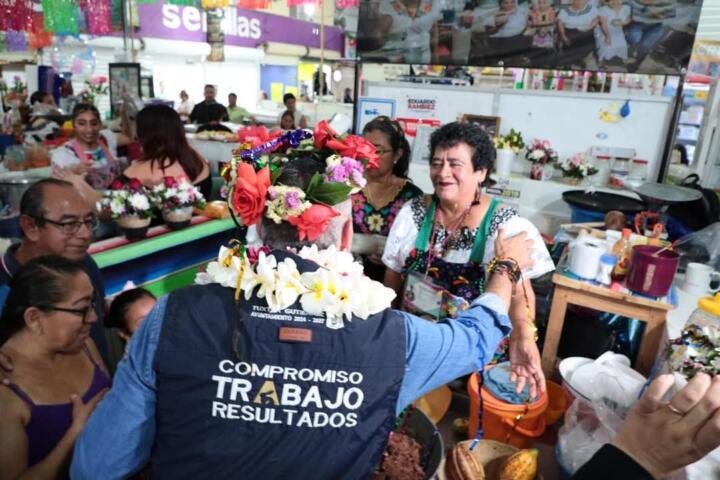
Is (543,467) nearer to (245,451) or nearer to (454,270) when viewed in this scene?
(454,270)

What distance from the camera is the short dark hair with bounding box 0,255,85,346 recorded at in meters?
1.63

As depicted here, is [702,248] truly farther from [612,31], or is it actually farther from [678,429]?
[678,429]

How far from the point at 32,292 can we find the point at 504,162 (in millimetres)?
3873

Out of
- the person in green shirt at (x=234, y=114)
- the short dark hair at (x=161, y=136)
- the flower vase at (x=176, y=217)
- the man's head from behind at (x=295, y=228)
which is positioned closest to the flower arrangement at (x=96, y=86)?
the person in green shirt at (x=234, y=114)

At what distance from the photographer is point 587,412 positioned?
216cm

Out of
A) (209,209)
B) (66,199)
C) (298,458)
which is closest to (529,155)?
(209,209)

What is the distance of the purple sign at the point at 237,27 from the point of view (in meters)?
11.0

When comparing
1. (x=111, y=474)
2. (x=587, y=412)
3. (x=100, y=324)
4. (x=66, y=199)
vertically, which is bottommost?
(x=587, y=412)

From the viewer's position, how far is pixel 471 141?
2.01 m

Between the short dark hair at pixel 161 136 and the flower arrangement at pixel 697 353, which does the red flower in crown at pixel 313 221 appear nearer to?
the flower arrangement at pixel 697 353

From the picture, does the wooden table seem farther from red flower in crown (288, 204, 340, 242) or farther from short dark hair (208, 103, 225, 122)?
short dark hair (208, 103, 225, 122)

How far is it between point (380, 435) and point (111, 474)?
586 mm

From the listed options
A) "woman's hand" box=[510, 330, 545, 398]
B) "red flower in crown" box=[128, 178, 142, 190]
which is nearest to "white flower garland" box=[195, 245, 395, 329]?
"woman's hand" box=[510, 330, 545, 398]

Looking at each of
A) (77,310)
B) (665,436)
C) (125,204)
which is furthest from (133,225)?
(665,436)
